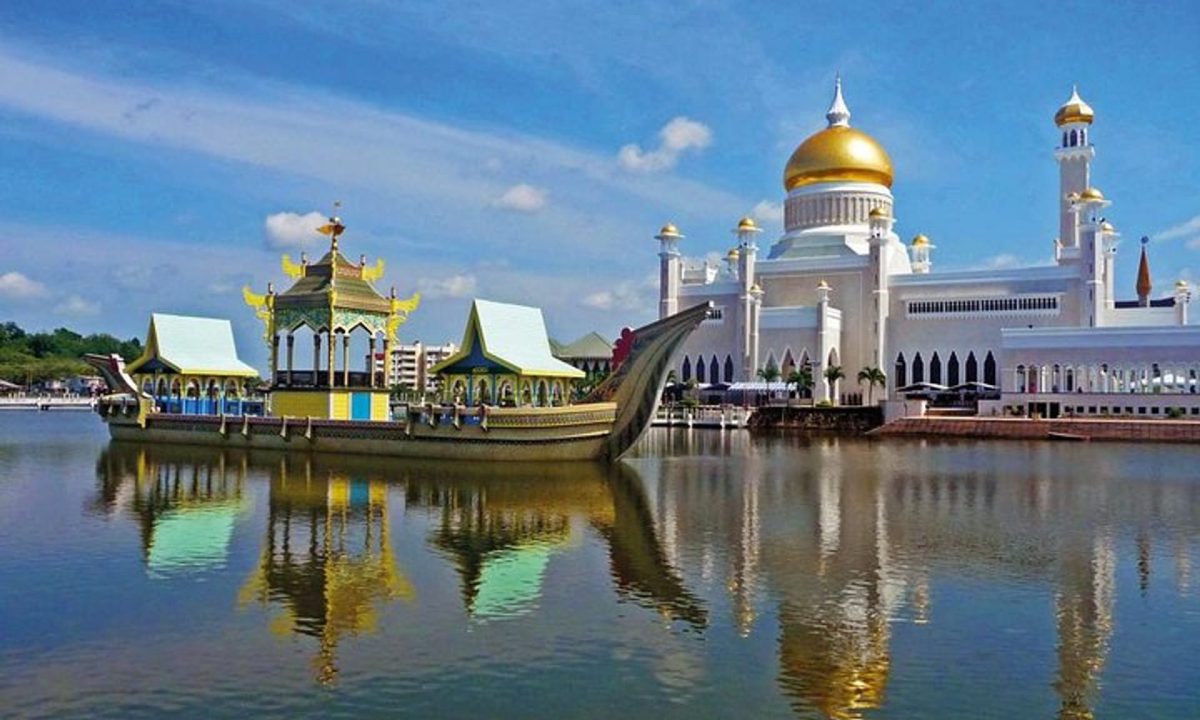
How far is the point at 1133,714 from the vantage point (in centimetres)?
858

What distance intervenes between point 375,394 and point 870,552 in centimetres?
2162

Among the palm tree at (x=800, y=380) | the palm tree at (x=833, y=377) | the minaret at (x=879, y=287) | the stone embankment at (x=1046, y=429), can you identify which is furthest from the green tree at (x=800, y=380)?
the stone embankment at (x=1046, y=429)

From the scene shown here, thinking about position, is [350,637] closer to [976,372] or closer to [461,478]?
[461,478]

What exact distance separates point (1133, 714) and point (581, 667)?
4.48 m

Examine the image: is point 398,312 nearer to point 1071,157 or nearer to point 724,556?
point 724,556

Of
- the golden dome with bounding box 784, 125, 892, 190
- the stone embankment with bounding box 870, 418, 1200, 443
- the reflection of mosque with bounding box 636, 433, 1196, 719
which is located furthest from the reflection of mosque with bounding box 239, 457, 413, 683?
the golden dome with bounding box 784, 125, 892, 190

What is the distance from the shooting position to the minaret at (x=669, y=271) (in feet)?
217

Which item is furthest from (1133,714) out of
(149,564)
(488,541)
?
(149,564)

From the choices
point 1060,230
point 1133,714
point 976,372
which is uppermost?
point 1060,230

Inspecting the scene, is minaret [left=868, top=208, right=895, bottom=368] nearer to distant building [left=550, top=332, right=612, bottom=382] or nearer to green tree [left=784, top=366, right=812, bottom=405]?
green tree [left=784, top=366, right=812, bottom=405]

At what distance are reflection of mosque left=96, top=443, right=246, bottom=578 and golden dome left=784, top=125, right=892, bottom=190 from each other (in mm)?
43632

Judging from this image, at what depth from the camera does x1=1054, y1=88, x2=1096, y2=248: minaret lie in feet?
201

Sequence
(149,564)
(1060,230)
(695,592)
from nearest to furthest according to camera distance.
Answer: (695,592) → (149,564) → (1060,230)

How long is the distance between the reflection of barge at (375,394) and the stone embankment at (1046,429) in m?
19.7
